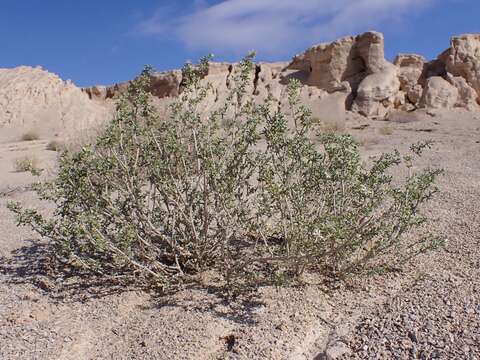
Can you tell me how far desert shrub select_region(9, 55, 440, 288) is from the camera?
373 cm

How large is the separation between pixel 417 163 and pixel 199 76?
5571 millimetres

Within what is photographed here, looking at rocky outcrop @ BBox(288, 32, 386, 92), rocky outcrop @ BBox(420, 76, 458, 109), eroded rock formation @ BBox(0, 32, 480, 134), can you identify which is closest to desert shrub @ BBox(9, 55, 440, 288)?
eroded rock formation @ BBox(0, 32, 480, 134)

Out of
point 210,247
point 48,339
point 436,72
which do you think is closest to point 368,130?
point 436,72

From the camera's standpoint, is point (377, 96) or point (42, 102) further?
point (42, 102)

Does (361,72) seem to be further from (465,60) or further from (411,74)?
(465,60)

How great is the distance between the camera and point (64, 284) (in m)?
4.14

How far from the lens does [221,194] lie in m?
3.83

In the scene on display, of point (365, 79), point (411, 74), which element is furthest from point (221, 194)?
point (411, 74)

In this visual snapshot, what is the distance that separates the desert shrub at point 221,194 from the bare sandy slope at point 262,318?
208 mm

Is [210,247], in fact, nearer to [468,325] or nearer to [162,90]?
[468,325]

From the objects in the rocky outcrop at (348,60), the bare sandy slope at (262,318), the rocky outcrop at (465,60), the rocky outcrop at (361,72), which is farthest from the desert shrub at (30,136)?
the bare sandy slope at (262,318)

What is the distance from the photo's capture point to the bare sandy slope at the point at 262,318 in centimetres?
313

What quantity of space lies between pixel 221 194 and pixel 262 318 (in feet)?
3.15

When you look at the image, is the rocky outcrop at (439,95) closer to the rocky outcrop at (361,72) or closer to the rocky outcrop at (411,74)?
the rocky outcrop at (411,74)
